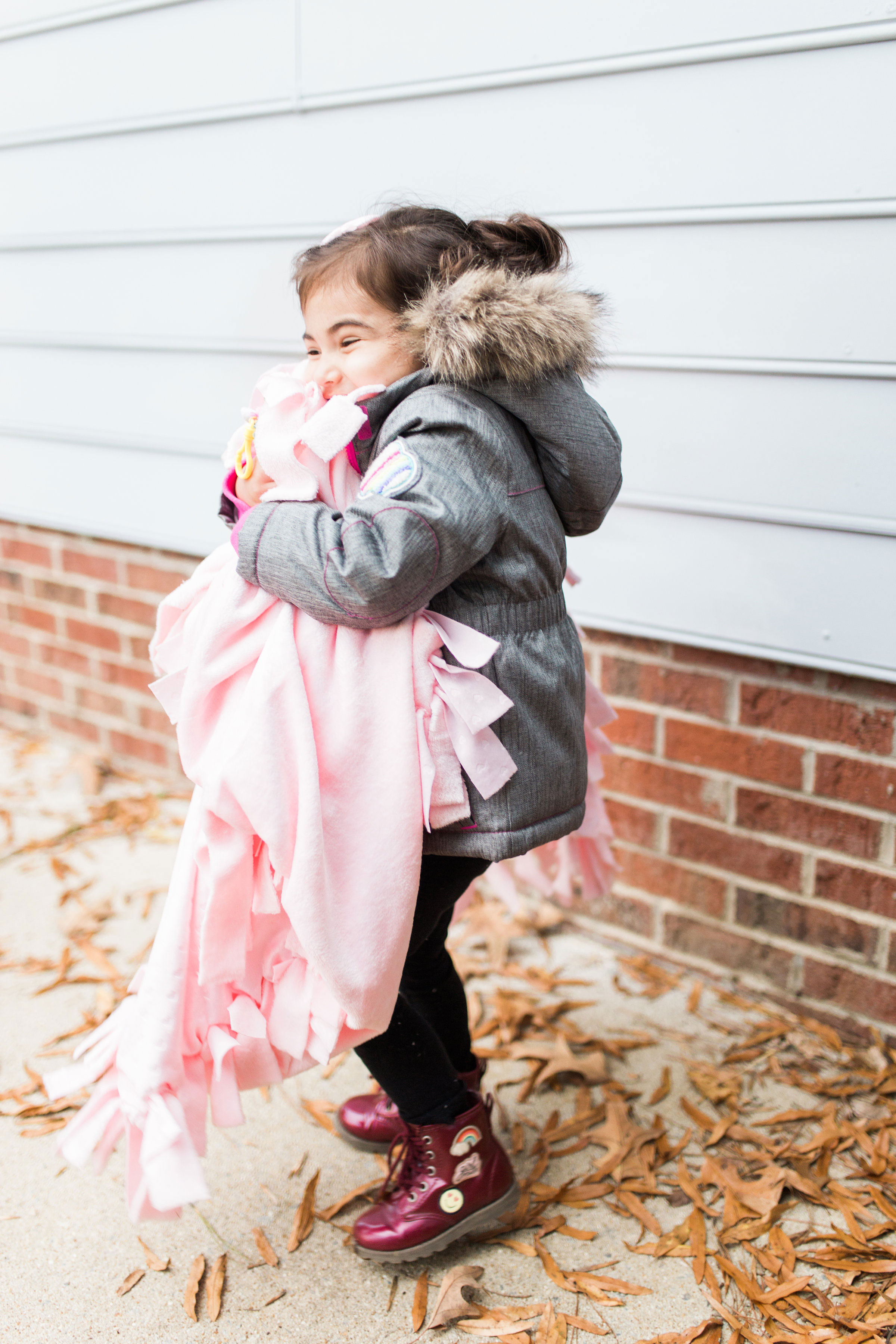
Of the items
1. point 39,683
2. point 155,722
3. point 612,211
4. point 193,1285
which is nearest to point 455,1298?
point 193,1285

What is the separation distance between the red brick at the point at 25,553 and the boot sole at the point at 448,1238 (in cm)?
289

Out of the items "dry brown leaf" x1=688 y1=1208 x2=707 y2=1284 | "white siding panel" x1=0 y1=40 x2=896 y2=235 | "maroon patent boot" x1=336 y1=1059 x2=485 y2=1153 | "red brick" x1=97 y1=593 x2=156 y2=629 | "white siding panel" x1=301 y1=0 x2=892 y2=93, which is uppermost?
"white siding panel" x1=301 y1=0 x2=892 y2=93

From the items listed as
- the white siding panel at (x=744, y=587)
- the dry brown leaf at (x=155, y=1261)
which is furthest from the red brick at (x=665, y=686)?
the dry brown leaf at (x=155, y=1261)

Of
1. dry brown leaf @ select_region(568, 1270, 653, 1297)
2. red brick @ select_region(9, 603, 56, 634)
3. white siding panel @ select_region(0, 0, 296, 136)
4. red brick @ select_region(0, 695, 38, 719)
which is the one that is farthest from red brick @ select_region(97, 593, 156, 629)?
dry brown leaf @ select_region(568, 1270, 653, 1297)

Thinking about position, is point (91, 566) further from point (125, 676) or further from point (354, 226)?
point (354, 226)

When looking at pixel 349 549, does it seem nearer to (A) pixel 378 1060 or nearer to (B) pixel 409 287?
(B) pixel 409 287

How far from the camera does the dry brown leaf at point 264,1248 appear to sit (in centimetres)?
190

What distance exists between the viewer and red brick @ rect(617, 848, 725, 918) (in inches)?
106

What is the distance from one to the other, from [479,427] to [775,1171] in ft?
5.00

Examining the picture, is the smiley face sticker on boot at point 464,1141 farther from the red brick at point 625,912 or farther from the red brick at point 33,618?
the red brick at point 33,618

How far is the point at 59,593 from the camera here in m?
4.04

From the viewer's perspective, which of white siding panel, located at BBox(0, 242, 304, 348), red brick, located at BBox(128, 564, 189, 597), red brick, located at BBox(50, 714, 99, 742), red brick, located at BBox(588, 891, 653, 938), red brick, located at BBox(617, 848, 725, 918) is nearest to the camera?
red brick, located at BBox(617, 848, 725, 918)

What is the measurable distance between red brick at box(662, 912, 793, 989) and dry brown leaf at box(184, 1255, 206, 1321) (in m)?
1.39

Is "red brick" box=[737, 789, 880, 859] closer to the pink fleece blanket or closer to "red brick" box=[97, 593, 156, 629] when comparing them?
the pink fleece blanket
